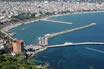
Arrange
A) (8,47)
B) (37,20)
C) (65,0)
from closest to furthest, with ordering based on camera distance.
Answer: (8,47) < (37,20) < (65,0)

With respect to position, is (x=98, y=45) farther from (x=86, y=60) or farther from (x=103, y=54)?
(x=86, y=60)

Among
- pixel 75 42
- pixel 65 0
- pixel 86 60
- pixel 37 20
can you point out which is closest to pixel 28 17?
pixel 37 20

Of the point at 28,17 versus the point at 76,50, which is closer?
the point at 76,50

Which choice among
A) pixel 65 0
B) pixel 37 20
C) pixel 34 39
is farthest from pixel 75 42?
pixel 65 0

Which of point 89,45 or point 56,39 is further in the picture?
point 56,39

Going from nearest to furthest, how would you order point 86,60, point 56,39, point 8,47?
point 86,60, point 8,47, point 56,39

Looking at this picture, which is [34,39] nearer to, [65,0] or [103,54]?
[103,54]

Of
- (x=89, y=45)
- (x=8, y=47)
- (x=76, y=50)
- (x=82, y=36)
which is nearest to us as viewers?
(x=8, y=47)

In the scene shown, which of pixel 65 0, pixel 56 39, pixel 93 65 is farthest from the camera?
pixel 65 0
